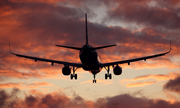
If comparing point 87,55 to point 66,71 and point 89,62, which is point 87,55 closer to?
point 89,62

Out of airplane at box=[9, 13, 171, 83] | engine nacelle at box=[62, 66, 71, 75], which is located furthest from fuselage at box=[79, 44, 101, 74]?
engine nacelle at box=[62, 66, 71, 75]

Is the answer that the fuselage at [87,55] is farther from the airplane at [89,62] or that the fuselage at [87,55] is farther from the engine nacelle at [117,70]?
the engine nacelle at [117,70]

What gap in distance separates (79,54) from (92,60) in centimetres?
285

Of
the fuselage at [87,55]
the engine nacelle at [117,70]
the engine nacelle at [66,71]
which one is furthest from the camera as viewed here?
the engine nacelle at [66,71]

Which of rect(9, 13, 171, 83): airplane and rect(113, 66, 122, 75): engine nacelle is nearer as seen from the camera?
rect(9, 13, 171, 83): airplane

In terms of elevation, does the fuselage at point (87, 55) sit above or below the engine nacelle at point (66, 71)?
above

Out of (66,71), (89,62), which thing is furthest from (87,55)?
(66,71)

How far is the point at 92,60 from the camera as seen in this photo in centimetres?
4578

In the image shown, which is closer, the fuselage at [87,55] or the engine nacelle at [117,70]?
the fuselage at [87,55]

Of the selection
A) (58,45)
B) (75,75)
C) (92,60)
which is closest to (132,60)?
(92,60)

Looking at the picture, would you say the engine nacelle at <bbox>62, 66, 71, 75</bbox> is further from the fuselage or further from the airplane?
the fuselage

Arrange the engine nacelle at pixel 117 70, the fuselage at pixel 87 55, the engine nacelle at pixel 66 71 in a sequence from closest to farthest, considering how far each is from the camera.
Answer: the fuselage at pixel 87 55 → the engine nacelle at pixel 117 70 → the engine nacelle at pixel 66 71

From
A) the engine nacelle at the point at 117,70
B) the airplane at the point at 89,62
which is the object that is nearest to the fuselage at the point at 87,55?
the airplane at the point at 89,62

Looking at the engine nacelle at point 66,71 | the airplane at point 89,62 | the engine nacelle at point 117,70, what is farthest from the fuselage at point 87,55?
the engine nacelle at point 66,71
